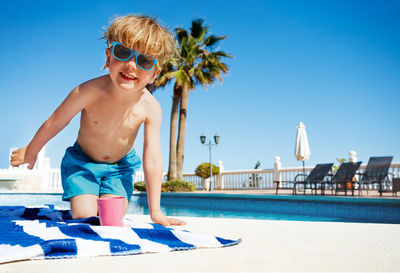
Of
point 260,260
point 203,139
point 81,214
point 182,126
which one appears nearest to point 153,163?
point 81,214

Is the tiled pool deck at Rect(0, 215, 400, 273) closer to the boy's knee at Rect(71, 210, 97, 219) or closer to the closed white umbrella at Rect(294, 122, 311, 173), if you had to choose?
the boy's knee at Rect(71, 210, 97, 219)

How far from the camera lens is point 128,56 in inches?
71.6

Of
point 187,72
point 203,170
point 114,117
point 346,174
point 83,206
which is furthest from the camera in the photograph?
point 203,170

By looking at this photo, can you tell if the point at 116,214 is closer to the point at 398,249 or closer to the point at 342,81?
the point at 398,249

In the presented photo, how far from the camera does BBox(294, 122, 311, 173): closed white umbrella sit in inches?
496

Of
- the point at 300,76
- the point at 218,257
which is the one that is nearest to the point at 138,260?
the point at 218,257

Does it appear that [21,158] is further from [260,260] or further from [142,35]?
[260,260]

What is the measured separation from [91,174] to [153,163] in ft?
2.06

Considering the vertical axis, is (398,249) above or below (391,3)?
below

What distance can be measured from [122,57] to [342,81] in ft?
84.5

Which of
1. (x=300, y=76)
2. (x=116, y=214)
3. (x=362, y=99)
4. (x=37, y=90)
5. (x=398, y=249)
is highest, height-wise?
(x=300, y=76)

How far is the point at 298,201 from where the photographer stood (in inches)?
258

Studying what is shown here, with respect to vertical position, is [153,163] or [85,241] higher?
[153,163]

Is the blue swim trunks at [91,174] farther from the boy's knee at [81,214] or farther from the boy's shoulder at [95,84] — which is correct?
the boy's shoulder at [95,84]
